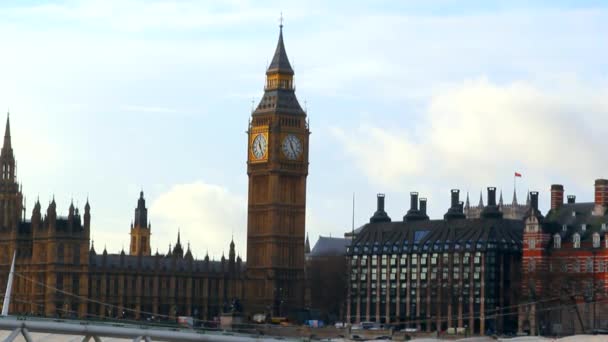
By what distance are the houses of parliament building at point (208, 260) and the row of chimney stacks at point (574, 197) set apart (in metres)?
30.5

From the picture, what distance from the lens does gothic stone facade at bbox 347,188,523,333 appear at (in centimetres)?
15000

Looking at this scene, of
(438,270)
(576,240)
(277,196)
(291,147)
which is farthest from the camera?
(291,147)

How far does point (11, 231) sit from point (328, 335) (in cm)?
3872

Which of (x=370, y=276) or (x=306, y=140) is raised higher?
(x=306, y=140)

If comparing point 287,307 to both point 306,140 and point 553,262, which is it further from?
point 553,262

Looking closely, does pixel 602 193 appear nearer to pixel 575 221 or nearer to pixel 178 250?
pixel 575 221

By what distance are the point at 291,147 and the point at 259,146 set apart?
113 inches

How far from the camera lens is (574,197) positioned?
151 metres

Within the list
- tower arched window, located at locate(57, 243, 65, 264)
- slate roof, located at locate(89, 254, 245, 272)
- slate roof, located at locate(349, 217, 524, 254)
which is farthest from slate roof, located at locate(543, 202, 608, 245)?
tower arched window, located at locate(57, 243, 65, 264)

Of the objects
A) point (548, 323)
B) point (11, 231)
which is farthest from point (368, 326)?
point (11, 231)

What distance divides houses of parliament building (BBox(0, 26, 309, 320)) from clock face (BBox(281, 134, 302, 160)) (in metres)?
0.09

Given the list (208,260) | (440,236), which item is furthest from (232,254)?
(440,236)

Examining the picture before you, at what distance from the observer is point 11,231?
6806 inches

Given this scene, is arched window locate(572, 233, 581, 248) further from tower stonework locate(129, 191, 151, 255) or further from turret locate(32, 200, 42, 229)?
tower stonework locate(129, 191, 151, 255)
